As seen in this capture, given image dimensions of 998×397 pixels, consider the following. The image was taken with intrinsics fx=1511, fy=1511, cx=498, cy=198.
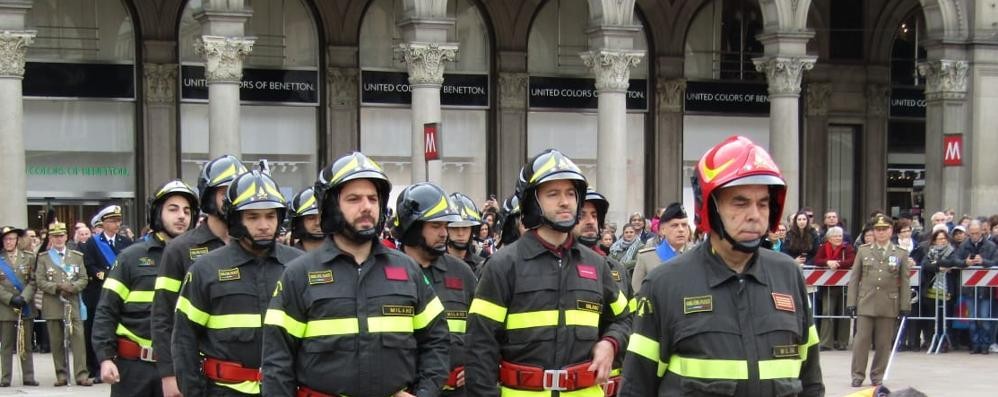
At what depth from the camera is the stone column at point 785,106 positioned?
2931cm

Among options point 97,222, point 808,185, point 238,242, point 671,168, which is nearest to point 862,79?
point 808,185

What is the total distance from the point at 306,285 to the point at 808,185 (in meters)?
30.0

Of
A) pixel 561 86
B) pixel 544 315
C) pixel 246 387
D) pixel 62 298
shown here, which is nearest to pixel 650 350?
pixel 544 315

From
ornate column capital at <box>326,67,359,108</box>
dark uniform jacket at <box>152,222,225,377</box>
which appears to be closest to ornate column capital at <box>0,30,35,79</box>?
ornate column capital at <box>326,67,359,108</box>

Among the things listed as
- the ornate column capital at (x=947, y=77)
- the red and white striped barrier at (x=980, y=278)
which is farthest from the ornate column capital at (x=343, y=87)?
the red and white striped barrier at (x=980, y=278)

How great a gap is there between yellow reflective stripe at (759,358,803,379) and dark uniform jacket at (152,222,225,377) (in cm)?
423

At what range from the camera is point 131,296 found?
31.5 feet

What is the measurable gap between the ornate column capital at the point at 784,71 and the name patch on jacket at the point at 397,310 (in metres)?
23.5

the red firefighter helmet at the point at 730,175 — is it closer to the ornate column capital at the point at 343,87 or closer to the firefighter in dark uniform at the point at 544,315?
the firefighter in dark uniform at the point at 544,315

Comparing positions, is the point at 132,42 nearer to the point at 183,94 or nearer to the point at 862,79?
the point at 183,94

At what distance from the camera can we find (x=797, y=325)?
522 centimetres

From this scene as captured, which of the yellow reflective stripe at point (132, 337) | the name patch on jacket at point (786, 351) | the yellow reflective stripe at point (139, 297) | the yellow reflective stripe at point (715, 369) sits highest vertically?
the name patch on jacket at point (786, 351)

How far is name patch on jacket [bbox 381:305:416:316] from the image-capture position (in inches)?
253

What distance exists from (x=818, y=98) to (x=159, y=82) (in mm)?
15069
